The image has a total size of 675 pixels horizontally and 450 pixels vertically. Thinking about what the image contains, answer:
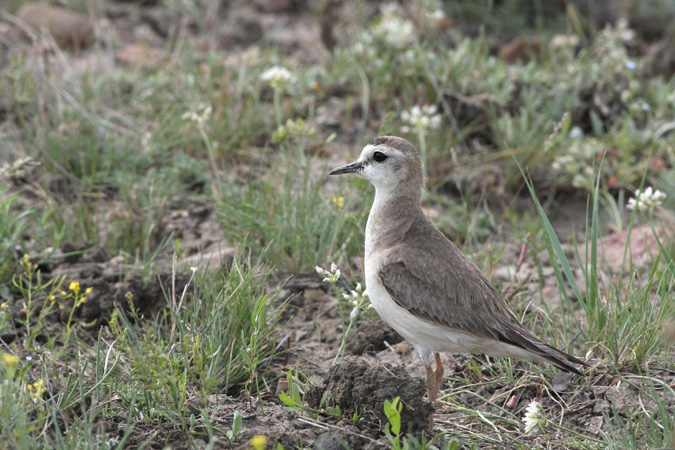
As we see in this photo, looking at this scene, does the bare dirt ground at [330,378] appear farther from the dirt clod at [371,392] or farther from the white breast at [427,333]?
the white breast at [427,333]

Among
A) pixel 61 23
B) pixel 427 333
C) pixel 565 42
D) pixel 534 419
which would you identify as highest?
pixel 61 23

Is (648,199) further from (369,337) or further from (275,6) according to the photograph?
(275,6)

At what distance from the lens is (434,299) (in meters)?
3.56

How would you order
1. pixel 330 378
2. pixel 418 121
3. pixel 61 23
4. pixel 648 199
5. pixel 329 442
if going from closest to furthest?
pixel 329 442, pixel 330 378, pixel 648 199, pixel 418 121, pixel 61 23

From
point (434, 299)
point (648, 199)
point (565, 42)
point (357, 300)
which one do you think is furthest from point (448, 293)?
point (565, 42)

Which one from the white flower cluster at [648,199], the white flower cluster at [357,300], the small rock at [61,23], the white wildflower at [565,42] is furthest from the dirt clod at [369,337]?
the small rock at [61,23]

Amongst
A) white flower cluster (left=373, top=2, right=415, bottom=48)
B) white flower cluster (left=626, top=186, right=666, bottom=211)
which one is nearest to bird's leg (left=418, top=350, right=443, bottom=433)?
white flower cluster (left=626, top=186, right=666, bottom=211)

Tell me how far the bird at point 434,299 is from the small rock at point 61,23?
5.18 metres

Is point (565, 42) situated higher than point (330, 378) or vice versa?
point (565, 42)

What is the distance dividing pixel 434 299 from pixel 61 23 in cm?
601

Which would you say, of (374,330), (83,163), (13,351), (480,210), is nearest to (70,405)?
(13,351)

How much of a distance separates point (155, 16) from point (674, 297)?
6.88m

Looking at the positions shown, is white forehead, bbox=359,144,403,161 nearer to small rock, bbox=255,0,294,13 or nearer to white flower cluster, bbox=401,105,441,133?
white flower cluster, bbox=401,105,441,133

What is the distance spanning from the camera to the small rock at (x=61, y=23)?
782 cm
